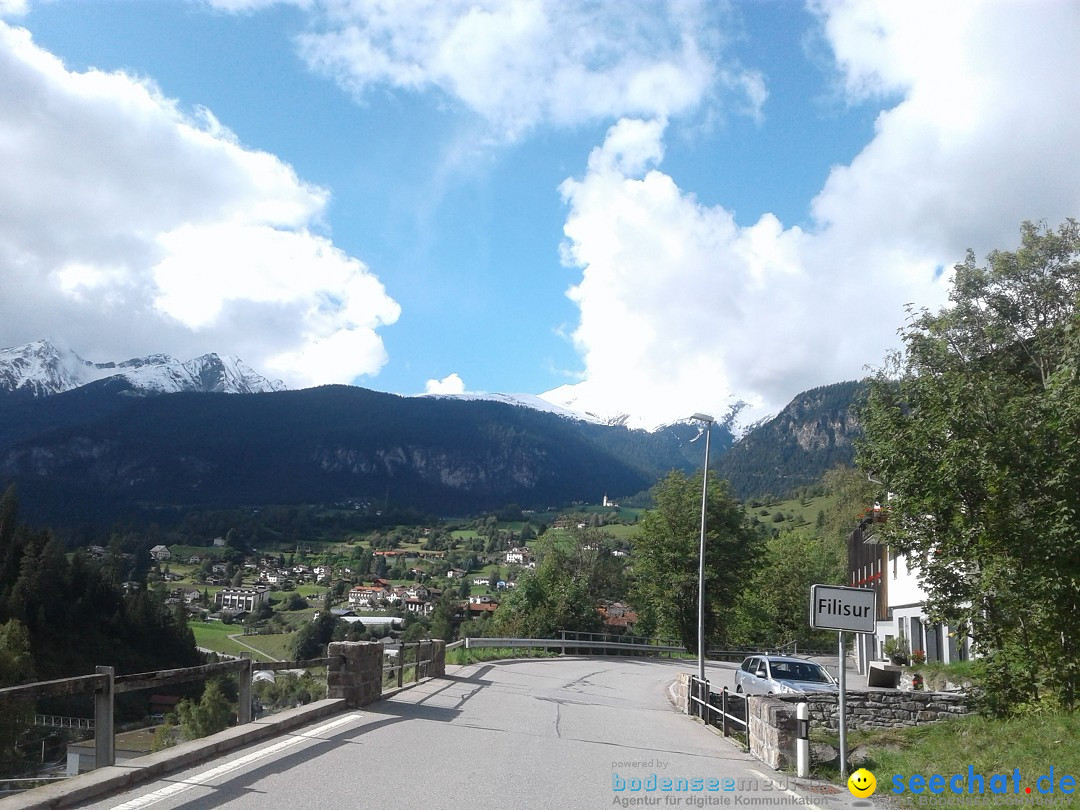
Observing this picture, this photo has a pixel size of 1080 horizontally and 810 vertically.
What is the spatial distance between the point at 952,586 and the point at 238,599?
333ft

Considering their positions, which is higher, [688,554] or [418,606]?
[688,554]

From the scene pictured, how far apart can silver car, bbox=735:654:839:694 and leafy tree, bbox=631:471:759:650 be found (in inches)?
1110

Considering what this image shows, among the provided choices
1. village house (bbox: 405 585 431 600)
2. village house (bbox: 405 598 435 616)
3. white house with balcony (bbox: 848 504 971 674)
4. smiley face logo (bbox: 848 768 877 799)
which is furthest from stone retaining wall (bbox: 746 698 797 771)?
village house (bbox: 405 585 431 600)

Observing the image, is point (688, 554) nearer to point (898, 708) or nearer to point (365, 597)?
point (898, 708)

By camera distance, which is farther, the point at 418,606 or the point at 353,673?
the point at 418,606

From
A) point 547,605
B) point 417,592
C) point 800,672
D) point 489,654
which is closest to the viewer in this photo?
point 800,672

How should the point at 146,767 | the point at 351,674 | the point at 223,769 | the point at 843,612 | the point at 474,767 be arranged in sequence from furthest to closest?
the point at 351,674, the point at 843,612, the point at 474,767, the point at 223,769, the point at 146,767

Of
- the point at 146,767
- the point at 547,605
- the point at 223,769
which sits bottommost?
the point at 547,605

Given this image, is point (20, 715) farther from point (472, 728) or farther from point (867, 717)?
point (867, 717)

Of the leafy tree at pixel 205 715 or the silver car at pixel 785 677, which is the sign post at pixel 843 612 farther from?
the silver car at pixel 785 677

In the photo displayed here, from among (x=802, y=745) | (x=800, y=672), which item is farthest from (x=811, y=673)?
(x=802, y=745)

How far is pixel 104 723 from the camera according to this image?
7.32 meters

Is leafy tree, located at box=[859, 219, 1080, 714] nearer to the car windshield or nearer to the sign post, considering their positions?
the sign post

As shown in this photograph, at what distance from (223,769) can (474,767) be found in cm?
264
